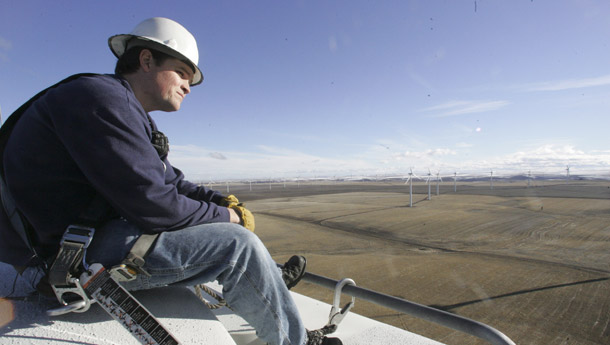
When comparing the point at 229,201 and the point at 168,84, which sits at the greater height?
the point at 168,84

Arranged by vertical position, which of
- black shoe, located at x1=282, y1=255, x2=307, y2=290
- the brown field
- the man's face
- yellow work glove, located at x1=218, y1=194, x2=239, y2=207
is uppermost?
the man's face

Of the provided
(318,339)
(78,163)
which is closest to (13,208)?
(78,163)

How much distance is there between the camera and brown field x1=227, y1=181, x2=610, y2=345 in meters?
6.05

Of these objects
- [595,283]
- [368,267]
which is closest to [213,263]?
[368,267]

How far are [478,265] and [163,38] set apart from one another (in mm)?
10814

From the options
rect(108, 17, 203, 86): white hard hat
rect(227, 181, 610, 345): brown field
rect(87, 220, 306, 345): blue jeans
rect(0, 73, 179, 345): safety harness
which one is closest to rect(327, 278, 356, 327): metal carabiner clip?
rect(87, 220, 306, 345): blue jeans

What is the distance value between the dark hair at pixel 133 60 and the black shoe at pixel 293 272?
161 cm

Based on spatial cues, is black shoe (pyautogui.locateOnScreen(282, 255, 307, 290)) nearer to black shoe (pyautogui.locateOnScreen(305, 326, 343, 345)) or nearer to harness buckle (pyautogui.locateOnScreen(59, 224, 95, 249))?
black shoe (pyautogui.locateOnScreen(305, 326, 343, 345))

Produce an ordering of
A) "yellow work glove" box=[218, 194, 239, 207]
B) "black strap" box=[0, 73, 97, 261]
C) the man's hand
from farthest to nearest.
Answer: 1. "yellow work glove" box=[218, 194, 239, 207]
2. the man's hand
3. "black strap" box=[0, 73, 97, 261]

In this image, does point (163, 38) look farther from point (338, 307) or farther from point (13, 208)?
point (338, 307)

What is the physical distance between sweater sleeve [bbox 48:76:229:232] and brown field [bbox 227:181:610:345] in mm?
5565

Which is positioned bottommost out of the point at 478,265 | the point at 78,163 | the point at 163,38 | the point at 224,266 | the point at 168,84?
the point at 478,265

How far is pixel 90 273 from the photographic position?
1.46 metres

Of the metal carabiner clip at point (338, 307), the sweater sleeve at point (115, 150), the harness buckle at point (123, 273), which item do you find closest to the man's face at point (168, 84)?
the sweater sleeve at point (115, 150)
